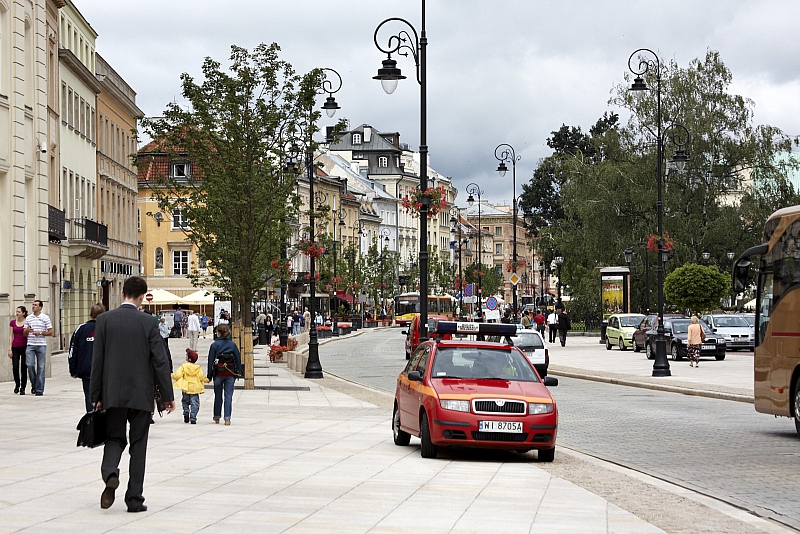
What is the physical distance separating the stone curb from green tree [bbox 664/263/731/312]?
66.8 ft

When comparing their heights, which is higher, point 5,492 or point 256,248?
point 256,248

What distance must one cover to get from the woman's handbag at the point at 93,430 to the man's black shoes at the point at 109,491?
0.29 metres

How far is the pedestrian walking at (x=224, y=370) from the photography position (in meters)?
19.4

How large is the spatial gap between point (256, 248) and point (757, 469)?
55.2 ft

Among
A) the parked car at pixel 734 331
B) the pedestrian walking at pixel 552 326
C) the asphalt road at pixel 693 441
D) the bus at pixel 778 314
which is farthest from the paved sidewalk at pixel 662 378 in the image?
the pedestrian walking at pixel 552 326

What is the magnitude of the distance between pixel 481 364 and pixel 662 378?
59.7ft

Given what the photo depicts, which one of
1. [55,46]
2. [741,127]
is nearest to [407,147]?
[741,127]

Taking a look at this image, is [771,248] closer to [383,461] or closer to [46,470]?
[383,461]

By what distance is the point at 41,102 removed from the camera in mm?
34281

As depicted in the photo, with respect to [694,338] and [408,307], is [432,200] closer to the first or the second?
[694,338]

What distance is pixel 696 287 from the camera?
2299 inches

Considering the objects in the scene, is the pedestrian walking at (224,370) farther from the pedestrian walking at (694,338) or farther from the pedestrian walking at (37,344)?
the pedestrian walking at (694,338)

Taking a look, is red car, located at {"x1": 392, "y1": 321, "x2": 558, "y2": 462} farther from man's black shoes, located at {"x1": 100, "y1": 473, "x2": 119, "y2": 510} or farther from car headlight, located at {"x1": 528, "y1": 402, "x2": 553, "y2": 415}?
man's black shoes, located at {"x1": 100, "y1": 473, "x2": 119, "y2": 510}

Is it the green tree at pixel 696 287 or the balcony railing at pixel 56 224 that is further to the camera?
the green tree at pixel 696 287
